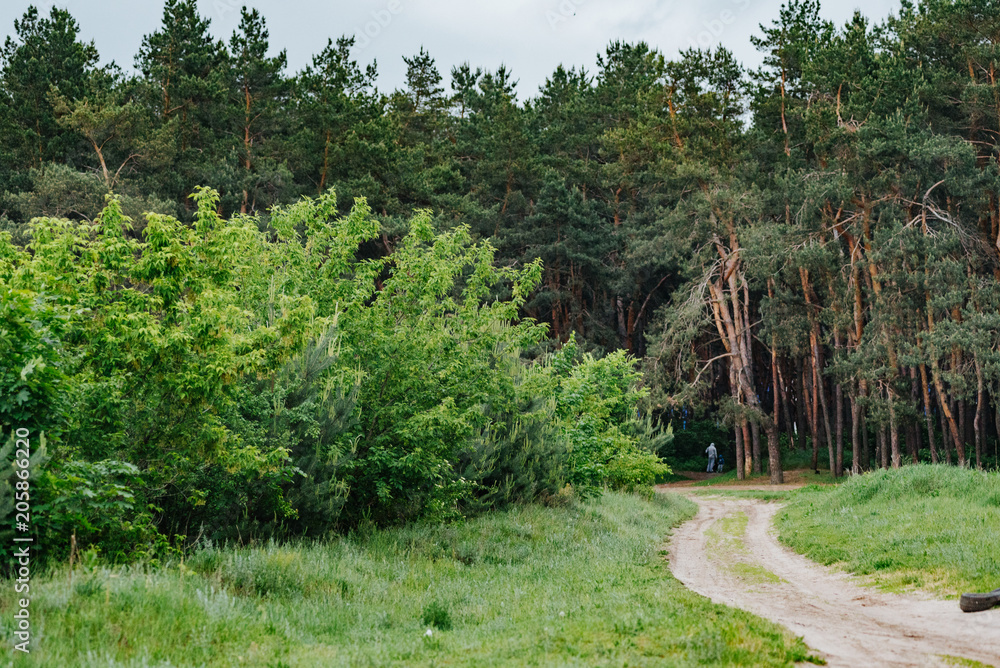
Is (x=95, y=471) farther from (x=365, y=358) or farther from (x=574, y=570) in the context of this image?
(x=574, y=570)

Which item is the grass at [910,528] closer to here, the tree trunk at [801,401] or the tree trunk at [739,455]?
the tree trunk at [739,455]

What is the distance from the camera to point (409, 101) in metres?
45.4

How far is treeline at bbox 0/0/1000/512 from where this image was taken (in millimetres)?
27938

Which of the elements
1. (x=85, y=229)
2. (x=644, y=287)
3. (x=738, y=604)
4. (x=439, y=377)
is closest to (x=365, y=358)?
(x=439, y=377)

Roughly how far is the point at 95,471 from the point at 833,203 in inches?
1245

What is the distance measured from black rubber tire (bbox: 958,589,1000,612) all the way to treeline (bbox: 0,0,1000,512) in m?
20.8

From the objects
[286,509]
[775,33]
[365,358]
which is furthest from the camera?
[775,33]

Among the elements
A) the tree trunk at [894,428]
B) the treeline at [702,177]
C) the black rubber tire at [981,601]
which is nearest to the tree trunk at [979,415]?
the treeline at [702,177]

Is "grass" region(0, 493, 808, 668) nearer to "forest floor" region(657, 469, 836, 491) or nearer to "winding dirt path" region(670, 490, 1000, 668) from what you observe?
"winding dirt path" region(670, 490, 1000, 668)

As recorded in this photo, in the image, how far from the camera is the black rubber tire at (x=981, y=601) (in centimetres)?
746

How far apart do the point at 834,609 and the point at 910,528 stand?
5184mm

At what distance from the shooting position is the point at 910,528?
40.5 ft

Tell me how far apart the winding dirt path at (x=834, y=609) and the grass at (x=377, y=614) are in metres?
0.47

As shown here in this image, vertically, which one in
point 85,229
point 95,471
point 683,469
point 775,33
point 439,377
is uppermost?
point 775,33
